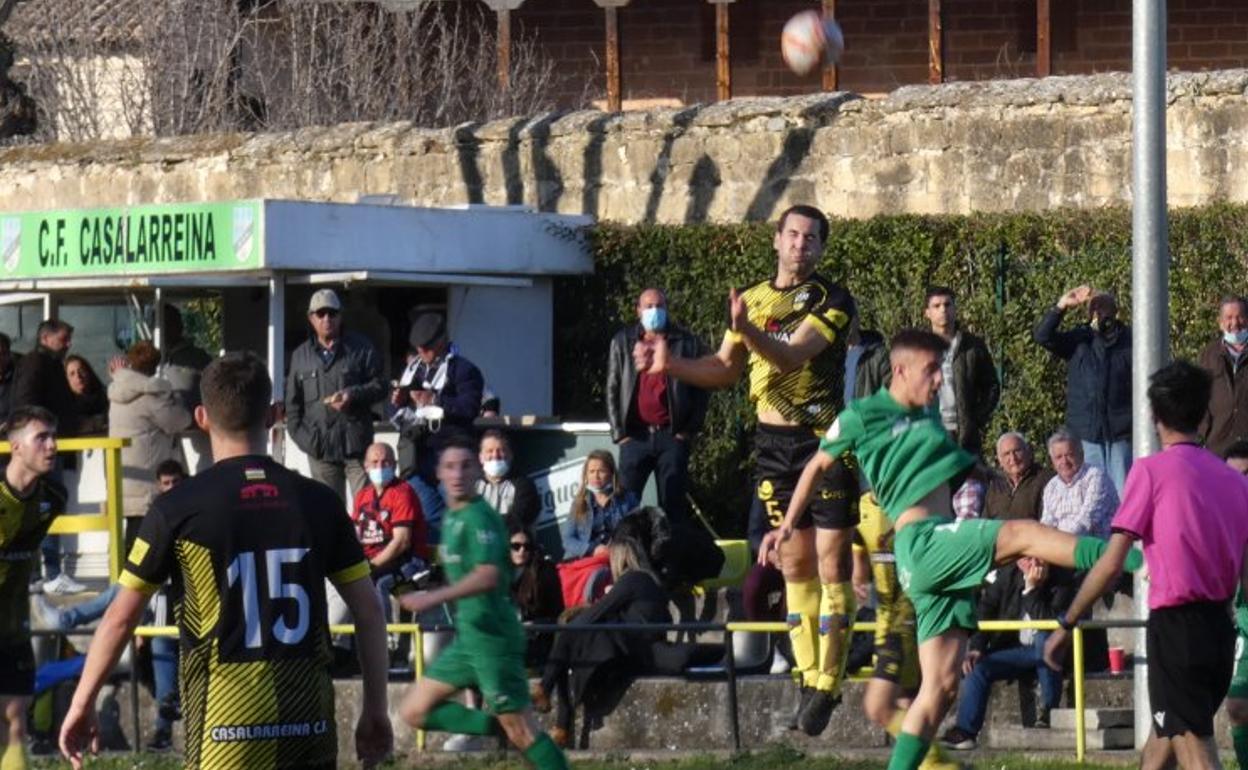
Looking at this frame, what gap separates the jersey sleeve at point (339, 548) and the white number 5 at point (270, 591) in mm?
105

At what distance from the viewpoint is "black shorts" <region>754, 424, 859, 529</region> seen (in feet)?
41.5

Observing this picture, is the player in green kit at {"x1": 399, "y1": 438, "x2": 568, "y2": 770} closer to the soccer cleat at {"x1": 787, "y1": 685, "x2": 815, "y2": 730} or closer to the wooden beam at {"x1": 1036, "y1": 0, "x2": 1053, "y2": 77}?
the soccer cleat at {"x1": 787, "y1": 685, "x2": 815, "y2": 730}

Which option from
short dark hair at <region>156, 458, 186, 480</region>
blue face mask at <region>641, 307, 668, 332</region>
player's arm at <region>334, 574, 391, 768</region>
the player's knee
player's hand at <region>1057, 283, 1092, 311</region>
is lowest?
the player's knee

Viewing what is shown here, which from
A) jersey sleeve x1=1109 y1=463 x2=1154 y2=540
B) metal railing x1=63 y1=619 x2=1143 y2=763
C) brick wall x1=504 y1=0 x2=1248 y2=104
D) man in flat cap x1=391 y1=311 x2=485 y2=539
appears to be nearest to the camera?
jersey sleeve x1=1109 y1=463 x2=1154 y2=540

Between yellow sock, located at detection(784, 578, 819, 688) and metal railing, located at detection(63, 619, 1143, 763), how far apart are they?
1006 millimetres

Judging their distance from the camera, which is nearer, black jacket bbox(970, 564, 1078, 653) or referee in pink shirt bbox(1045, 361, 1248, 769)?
referee in pink shirt bbox(1045, 361, 1248, 769)

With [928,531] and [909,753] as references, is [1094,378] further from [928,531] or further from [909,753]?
[909,753]

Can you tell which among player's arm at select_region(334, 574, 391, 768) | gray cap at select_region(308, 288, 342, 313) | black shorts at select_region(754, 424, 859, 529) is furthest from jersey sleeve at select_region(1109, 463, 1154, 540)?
gray cap at select_region(308, 288, 342, 313)

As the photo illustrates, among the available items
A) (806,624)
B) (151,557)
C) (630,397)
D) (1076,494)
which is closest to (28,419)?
(806,624)

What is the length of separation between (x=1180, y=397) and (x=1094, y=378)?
287 inches

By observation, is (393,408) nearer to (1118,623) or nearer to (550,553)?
(550,553)

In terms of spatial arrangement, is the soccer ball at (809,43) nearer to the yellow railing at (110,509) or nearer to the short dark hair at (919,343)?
the yellow railing at (110,509)

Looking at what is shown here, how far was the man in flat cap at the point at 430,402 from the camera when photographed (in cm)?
1839

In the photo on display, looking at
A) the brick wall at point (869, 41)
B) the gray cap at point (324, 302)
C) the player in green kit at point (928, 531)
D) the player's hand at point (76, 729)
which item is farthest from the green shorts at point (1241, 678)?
the brick wall at point (869, 41)
